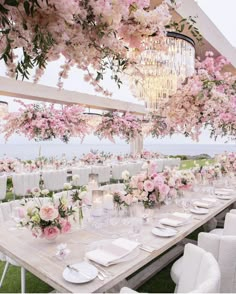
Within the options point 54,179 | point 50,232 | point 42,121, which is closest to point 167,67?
point 50,232

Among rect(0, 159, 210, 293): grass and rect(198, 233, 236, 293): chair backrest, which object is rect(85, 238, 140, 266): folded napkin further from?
rect(0, 159, 210, 293): grass

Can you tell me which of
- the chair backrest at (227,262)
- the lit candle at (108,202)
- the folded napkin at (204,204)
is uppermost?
the lit candle at (108,202)

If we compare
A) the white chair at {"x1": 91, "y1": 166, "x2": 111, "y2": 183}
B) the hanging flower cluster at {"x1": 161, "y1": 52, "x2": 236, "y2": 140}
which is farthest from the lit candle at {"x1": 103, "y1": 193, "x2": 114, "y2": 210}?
the white chair at {"x1": 91, "y1": 166, "x2": 111, "y2": 183}

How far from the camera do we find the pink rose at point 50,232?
1838mm

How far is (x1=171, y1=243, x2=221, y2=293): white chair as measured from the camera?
3.94 ft

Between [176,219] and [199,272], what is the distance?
983mm

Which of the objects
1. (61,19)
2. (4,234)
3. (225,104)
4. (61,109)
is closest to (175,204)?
(225,104)

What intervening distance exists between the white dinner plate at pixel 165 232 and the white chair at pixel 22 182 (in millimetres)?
4153

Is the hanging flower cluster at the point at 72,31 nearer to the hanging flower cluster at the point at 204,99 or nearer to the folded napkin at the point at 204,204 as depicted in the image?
the hanging flower cluster at the point at 204,99

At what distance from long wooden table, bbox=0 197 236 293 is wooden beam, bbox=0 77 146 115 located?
5.53m

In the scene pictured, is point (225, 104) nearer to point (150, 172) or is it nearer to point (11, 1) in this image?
point (150, 172)

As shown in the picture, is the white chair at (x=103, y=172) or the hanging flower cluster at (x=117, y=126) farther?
the hanging flower cluster at (x=117, y=126)

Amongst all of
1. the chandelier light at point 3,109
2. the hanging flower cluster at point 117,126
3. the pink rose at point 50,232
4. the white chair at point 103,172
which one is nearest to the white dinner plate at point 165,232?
the pink rose at point 50,232

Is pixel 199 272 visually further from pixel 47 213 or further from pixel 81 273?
pixel 47 213
